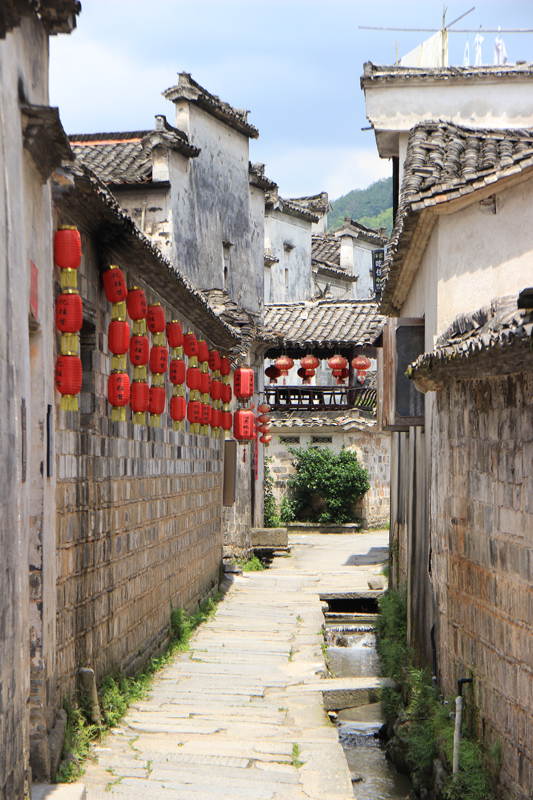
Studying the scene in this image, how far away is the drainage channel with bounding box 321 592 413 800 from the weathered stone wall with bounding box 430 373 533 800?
1.49 m

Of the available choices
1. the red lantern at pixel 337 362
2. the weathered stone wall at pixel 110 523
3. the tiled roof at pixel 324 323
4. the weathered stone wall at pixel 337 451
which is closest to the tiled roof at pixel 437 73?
the weathered stone wall at pixel 110 523

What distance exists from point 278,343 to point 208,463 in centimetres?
889

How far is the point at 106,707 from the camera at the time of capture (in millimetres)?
8805

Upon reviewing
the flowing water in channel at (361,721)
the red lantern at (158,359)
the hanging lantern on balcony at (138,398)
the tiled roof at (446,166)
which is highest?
the tiled roof at (446,166)

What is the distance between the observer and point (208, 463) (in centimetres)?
1747

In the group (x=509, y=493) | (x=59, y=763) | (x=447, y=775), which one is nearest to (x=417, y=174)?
(x=509, y=493)

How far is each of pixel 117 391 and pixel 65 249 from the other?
7.98 feet

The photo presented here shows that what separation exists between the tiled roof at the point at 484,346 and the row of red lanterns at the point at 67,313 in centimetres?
307

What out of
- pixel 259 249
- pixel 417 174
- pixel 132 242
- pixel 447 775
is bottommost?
pixel 447 775

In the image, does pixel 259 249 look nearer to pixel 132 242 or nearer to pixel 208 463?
pixel 208 463

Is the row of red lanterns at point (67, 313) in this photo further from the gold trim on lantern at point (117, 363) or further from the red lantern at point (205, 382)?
the red lantern at point (205, 382)

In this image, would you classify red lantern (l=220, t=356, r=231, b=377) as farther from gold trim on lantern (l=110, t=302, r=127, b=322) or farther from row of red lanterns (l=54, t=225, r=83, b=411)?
row of red lanterns (l=54, t=225, r=83, b=411)

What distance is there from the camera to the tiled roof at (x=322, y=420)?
104ft

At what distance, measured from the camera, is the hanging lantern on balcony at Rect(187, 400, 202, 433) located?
48.5 feet
